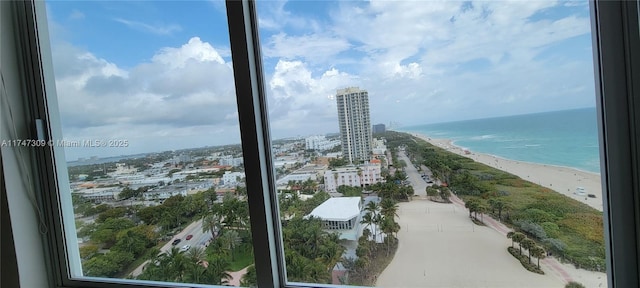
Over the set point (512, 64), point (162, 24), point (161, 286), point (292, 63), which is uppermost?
point (162, 24)

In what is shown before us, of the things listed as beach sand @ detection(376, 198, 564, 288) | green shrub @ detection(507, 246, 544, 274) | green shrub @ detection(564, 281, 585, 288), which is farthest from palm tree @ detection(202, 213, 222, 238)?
green shrub @ detection(564, 281, 585, 288)

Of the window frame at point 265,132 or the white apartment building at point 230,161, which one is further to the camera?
the white apartment building at point 230,161

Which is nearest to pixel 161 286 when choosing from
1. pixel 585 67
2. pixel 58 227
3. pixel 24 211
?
pixel 58 227

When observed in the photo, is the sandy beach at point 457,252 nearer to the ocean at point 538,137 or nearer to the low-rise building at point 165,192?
the ocean at point 538,137

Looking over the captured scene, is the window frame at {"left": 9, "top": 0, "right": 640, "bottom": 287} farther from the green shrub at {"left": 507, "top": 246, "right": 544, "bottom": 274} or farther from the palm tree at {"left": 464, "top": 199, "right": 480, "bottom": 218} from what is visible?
the palm tree at {"left": 464, "top": 199, "right": 480, "bottom": 218}

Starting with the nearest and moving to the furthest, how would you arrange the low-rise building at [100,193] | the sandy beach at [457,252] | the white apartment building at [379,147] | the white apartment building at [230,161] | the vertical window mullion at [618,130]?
the vertical window mullion at [618,130] → the sandy beach at [457,252] → the white apartment building at [379,147] → the white apartment building at [230,161] → the low-rise building at [100,193]

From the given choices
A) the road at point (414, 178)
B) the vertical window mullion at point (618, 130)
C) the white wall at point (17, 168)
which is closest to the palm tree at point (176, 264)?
the white wall at point (17, 168)

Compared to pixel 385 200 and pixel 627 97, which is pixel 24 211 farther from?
pixel 627 97

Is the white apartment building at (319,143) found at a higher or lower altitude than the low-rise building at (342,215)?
higher
